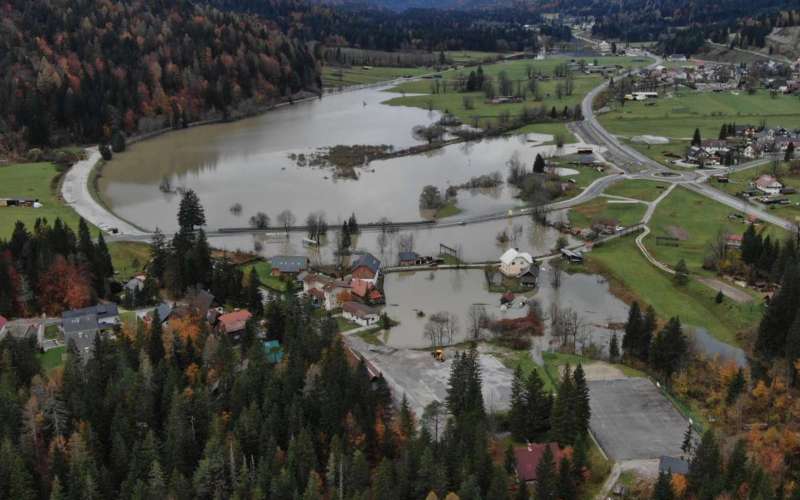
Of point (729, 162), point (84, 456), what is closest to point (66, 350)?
point (84, 456)

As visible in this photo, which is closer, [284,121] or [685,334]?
[685,334]

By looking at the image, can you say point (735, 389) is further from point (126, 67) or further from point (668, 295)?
point (126, 67)

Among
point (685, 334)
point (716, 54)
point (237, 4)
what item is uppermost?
point (237, 4)

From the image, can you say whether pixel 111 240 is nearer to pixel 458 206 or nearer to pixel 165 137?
pixel 458 206

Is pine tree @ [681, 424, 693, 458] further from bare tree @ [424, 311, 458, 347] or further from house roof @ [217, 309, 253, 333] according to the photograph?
house roof @ [217, 309, 253, 333]

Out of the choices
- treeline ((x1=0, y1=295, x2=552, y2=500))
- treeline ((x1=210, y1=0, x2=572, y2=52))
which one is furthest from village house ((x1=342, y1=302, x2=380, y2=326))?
treeline ((x1=210, y1=0, x2=572, y2=52))

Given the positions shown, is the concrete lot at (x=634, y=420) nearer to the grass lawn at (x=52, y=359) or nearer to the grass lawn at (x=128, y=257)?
the grass lawn at (x=52, y=359)
